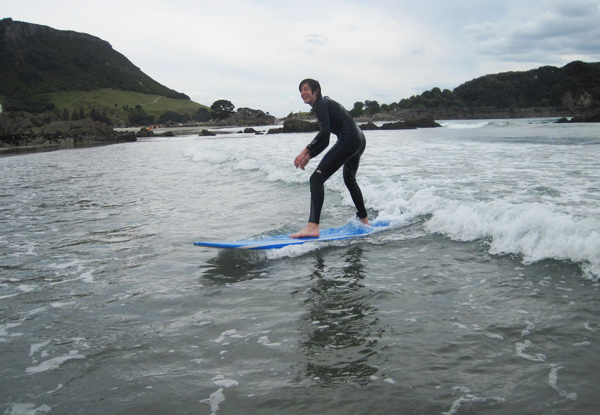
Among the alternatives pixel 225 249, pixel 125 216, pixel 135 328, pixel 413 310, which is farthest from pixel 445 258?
pixel 125 216

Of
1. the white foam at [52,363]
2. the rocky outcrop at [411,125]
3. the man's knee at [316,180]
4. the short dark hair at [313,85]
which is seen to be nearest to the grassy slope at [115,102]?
the rocky outcrop at [411,125]

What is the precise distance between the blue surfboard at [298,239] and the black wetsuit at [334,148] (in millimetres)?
338

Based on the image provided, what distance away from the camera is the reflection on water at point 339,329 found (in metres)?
3.26

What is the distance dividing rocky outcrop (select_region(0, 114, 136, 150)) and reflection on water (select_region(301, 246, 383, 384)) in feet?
155

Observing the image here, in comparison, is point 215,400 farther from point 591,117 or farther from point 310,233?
point 591,117

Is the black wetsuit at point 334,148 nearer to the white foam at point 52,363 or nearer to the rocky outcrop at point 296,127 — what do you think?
the white foam at point 52,363

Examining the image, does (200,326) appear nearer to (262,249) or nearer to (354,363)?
(354,363)

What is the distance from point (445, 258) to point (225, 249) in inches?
132

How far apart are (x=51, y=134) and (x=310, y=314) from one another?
53539mm

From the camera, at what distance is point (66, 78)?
155 meters

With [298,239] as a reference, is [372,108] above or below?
above

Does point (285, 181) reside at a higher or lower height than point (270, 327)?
higher

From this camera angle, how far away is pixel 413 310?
428 cm

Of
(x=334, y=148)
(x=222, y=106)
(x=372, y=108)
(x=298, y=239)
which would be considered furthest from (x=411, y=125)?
(x=222, y=106)
